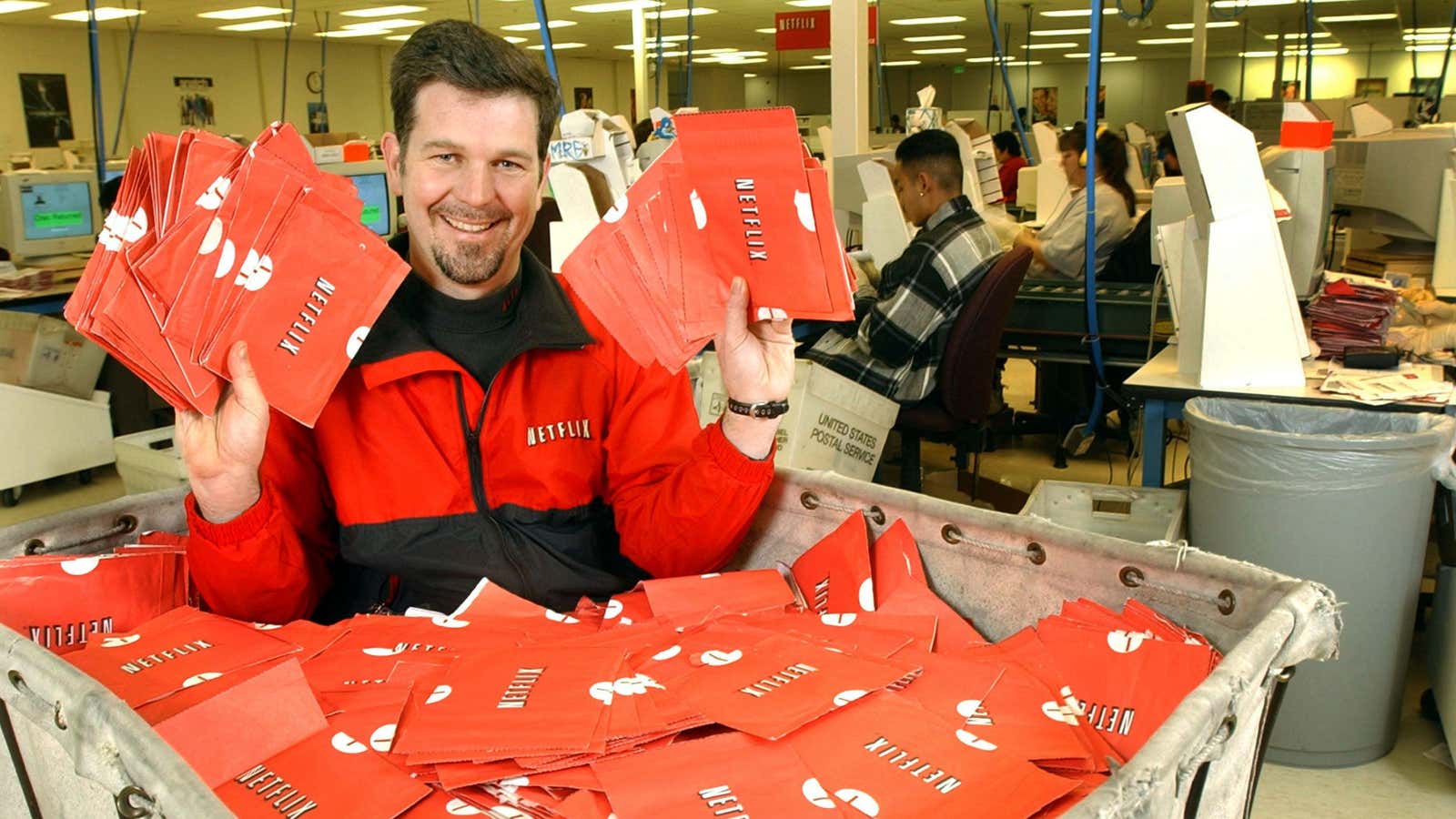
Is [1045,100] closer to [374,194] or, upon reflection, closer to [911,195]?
[374,194]

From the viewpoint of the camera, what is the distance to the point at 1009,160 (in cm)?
985

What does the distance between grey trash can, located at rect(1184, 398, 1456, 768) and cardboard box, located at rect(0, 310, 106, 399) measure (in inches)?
172

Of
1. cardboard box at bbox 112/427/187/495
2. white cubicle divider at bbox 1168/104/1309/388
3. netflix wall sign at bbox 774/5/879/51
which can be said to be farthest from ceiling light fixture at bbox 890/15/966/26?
cardboard box at bbox 112/427/187/495

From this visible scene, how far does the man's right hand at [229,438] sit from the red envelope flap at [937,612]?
2.57 ft

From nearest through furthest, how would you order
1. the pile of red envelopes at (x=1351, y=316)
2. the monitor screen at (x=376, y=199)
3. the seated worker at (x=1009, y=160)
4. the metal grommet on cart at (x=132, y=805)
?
the metal grommet on cart at (x=132, y=805), the pile of red envelopes at (x=1351, y=316), the monitor screen at (x=376, y=199), the seated worker at (x=1009, y=160)

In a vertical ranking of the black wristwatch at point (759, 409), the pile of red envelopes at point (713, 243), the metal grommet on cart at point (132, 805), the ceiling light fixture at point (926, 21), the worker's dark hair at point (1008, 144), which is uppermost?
the ceiling light fixture at point (926, 21)

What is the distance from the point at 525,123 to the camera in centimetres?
164

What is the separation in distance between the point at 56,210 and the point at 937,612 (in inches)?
207

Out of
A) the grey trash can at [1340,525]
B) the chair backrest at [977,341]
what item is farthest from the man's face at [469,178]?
the chair backrest at [977,341]

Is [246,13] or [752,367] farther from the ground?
[246,13]

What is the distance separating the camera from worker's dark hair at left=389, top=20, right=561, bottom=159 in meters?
1.60

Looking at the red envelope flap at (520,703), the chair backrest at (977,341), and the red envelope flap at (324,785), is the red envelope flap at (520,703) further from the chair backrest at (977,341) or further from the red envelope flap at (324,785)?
the chair backrest at (977,341)

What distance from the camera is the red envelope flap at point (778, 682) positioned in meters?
1.08

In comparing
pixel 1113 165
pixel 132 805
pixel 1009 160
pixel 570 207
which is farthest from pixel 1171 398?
pixel 1009 160
